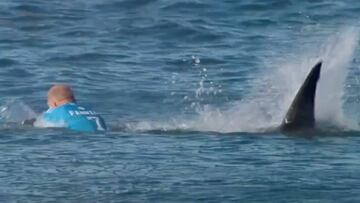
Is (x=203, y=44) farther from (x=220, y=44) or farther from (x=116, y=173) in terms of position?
(x=116, y=173)

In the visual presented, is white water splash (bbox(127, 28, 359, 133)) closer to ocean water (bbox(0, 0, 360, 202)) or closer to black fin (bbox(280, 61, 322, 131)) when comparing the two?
ocean water (bbox(0, 0, 360, 202))

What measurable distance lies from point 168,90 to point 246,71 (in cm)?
172

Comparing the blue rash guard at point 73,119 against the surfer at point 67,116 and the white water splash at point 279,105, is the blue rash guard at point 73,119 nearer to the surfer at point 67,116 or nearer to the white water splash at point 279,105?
the surfer at point 67,116

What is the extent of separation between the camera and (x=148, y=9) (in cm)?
2681

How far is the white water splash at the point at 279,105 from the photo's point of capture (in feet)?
52.2

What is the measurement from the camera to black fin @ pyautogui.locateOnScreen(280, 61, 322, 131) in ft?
48.6

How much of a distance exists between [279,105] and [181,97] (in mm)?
2106

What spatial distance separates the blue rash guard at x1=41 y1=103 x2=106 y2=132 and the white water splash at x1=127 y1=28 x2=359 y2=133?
2.50 feet

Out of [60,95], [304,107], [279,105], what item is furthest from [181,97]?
[304,107]

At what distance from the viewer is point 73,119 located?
15.3 meters

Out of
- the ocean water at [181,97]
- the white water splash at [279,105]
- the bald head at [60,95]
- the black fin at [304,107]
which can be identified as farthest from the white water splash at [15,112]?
the black fin at [304,107]

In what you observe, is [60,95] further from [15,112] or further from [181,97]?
[181,97]

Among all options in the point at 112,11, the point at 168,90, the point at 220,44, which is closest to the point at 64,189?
the point at 168,90

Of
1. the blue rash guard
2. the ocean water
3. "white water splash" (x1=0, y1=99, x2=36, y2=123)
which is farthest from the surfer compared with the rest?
"white water splash" (x1=0, y1=99, x2=36, y2=123)
